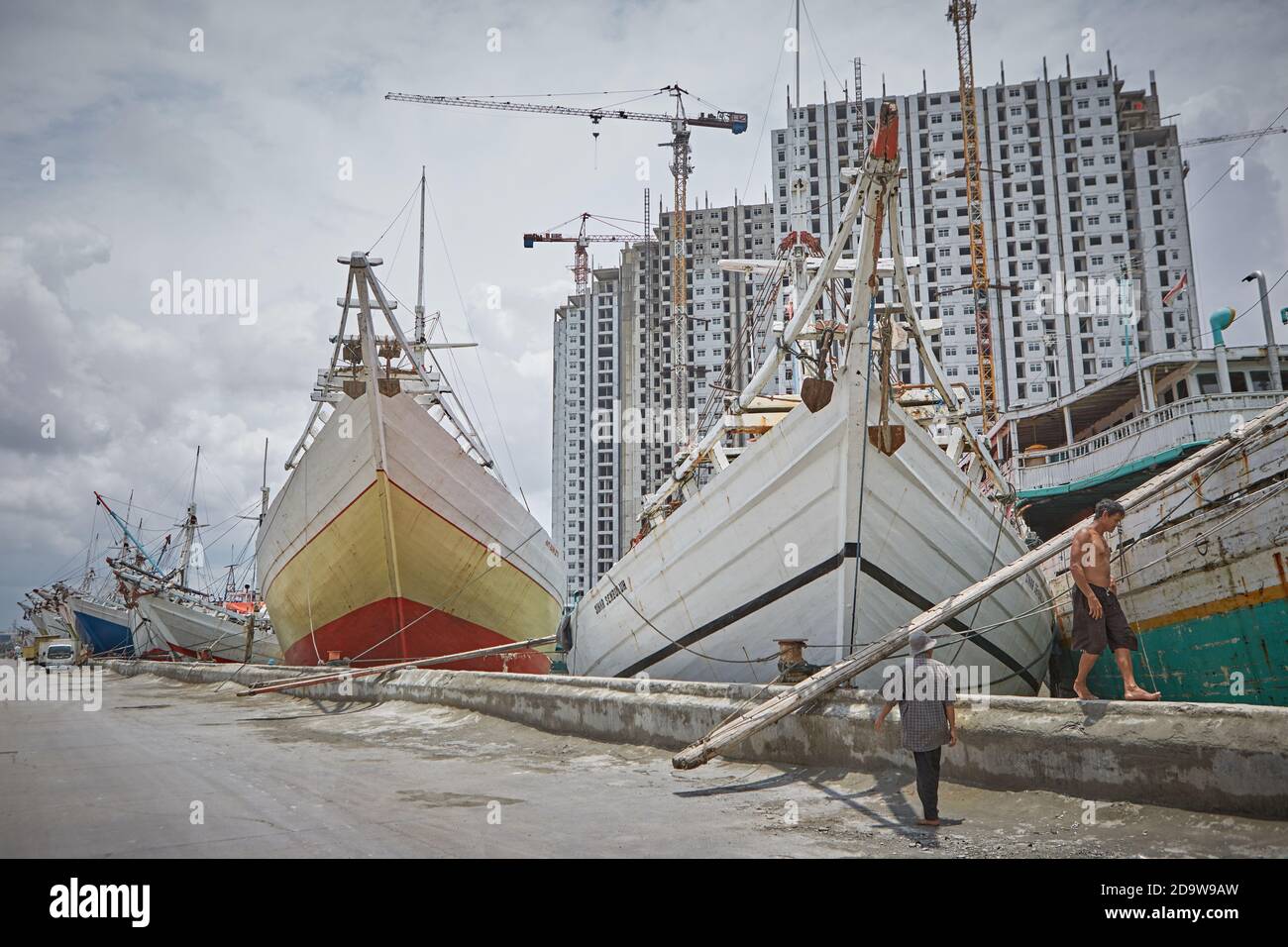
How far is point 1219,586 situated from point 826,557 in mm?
3293

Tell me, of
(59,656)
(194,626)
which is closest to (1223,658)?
(194,626)

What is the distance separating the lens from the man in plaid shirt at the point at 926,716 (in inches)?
169

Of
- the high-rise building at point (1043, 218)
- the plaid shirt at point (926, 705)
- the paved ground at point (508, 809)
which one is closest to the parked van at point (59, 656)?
the paved ground at point (508, 809)

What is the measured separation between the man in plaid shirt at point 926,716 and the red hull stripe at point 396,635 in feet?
34.9

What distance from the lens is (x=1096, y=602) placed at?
16.6 ft

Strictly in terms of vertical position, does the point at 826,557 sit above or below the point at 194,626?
above

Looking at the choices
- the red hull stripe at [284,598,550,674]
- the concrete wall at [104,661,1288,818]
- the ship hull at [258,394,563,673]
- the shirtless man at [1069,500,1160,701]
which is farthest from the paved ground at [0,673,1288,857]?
the red hull stripe at [284,598,550,674]

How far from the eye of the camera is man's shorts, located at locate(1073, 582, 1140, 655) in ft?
16.6

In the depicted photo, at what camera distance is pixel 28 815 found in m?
4.41

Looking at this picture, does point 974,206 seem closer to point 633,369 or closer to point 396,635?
point 633,369

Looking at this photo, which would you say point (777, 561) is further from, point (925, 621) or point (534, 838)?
point (534, 838)

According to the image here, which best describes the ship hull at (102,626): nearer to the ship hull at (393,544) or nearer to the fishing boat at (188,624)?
the fishing boat at (188,624)

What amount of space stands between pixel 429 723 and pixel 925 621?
18.5 ft
